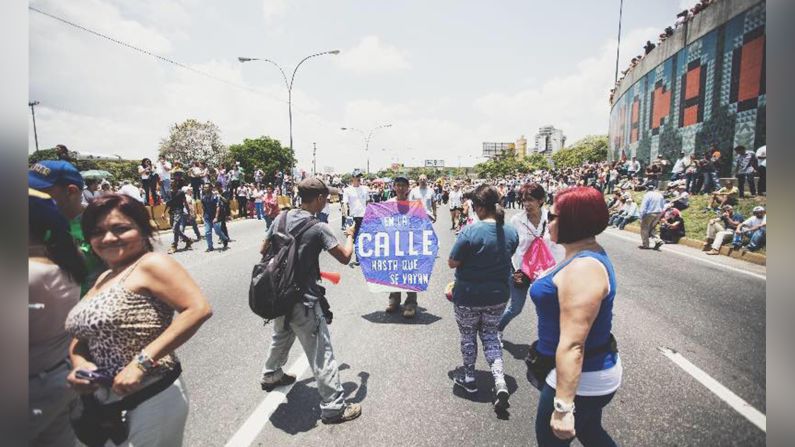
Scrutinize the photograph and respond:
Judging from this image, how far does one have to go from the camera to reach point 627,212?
18.1m

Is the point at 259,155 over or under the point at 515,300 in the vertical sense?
over

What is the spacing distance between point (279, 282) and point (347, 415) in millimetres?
1237

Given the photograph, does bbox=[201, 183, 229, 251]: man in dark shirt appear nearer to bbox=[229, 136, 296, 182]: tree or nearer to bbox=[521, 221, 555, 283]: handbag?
bbox=[521, 221, 555, 283]: handbag

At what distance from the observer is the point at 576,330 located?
68.4 inches

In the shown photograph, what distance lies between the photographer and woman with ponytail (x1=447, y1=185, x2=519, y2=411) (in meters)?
3.48

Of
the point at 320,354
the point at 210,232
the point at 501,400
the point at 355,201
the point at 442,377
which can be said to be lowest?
the point at 442,377

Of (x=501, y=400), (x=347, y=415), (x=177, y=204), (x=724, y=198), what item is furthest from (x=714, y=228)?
(x=177, y=204)

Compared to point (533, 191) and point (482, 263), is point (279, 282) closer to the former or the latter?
point (482, 263)

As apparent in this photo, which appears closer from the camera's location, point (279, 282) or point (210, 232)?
point (279, 282)

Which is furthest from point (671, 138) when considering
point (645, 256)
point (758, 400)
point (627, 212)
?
point (758, 400)
